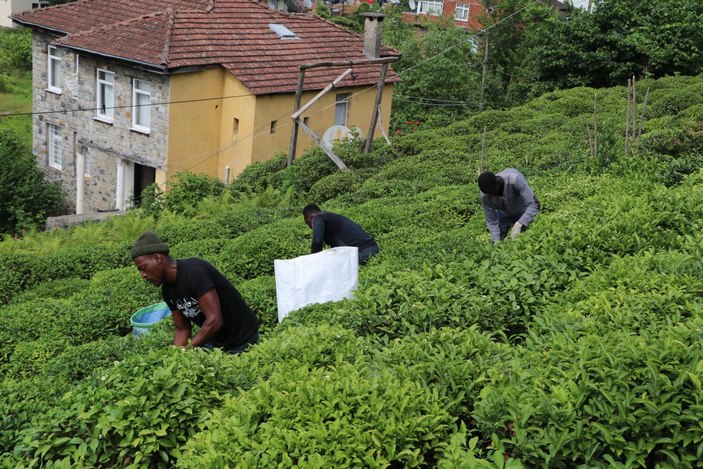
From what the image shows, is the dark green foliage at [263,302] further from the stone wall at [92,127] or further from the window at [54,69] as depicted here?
the window at [54,69]

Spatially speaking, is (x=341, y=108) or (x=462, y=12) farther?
(x=462, y=12)

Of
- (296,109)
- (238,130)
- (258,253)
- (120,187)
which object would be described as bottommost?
(120,187)

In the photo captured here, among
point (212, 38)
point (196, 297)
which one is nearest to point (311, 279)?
point (196, 297)

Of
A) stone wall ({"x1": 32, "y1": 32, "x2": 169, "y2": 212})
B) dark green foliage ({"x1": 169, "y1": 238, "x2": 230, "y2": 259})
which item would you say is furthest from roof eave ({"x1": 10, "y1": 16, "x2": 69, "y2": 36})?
dark green foliage ({"x1": 169, "y1": 238, "x2": 230, "y2": 259})

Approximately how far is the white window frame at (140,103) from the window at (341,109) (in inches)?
242

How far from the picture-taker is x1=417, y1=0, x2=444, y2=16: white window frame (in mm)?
53428

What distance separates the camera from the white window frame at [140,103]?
930 inches

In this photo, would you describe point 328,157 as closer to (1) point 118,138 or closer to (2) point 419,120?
(1) point 118,138

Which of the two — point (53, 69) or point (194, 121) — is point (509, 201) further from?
→ point (53, 69)

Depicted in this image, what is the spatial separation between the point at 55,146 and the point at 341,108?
9.41 m

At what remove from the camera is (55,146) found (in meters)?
27.6

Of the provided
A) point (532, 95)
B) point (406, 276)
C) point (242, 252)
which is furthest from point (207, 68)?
point (406, 276)

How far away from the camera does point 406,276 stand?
751 cm

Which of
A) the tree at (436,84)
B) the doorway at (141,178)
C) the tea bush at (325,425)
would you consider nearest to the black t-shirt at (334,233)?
the tea bush at (325,425)
